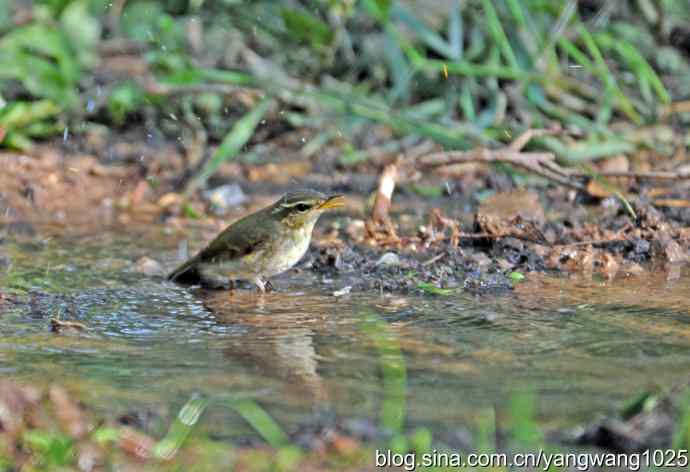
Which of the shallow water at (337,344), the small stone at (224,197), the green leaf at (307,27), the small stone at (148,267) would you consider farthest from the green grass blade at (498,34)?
the small stone at (148,267)

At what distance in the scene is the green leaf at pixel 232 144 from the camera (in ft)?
28.6

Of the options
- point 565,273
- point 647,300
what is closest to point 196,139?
point 565,273

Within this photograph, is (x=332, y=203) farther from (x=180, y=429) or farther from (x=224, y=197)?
(x=180, y=429)

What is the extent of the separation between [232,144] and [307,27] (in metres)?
1.74

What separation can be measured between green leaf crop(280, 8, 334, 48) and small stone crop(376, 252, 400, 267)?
3.64m

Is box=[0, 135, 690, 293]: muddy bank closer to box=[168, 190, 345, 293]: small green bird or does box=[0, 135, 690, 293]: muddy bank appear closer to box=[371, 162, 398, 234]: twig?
box=[371, 162, 398, 234]: twig

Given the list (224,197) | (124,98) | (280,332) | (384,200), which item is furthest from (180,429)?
(124,98)

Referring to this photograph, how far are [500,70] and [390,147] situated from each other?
102 centimetres

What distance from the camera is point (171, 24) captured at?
1000 centimetres

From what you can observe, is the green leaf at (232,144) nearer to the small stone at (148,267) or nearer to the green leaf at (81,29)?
the green leaf at (81,29)

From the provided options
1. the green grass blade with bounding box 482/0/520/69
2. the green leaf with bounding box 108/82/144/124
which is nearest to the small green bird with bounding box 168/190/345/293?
the green leaf with bounding box 108/82/144/124

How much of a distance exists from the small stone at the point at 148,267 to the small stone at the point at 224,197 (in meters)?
1.61

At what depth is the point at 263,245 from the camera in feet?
21.7

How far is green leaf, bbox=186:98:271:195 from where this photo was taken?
8.71 m
